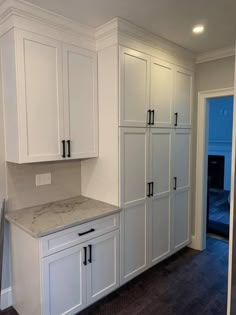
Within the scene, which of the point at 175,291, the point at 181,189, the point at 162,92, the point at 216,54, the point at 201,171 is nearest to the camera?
the point at 175,291

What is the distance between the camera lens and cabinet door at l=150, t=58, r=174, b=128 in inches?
106

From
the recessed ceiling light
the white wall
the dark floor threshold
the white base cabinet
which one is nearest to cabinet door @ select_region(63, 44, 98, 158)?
the white base cabinet

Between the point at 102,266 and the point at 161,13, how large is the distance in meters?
2.31

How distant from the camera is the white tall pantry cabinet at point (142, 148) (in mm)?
2396

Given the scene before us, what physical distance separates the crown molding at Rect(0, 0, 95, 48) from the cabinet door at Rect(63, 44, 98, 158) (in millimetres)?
153

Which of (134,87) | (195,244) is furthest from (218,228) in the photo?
(134,87)

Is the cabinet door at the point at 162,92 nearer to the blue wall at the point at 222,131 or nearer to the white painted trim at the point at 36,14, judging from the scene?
the white painted trim at the point at 36,14

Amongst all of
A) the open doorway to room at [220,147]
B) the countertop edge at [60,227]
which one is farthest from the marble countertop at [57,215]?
the open doorway to room at [220,147]

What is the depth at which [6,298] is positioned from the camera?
7.48 feet

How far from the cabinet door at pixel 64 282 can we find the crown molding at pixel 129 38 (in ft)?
6.27

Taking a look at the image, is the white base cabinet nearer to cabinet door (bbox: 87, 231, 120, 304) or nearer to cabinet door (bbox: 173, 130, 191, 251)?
cabinet door (bbox: 87, 231, 120, 304)

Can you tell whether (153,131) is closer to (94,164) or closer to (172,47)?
(94,164)

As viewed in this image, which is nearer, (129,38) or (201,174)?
(129,38)

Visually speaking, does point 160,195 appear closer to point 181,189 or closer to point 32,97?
point 181,189
